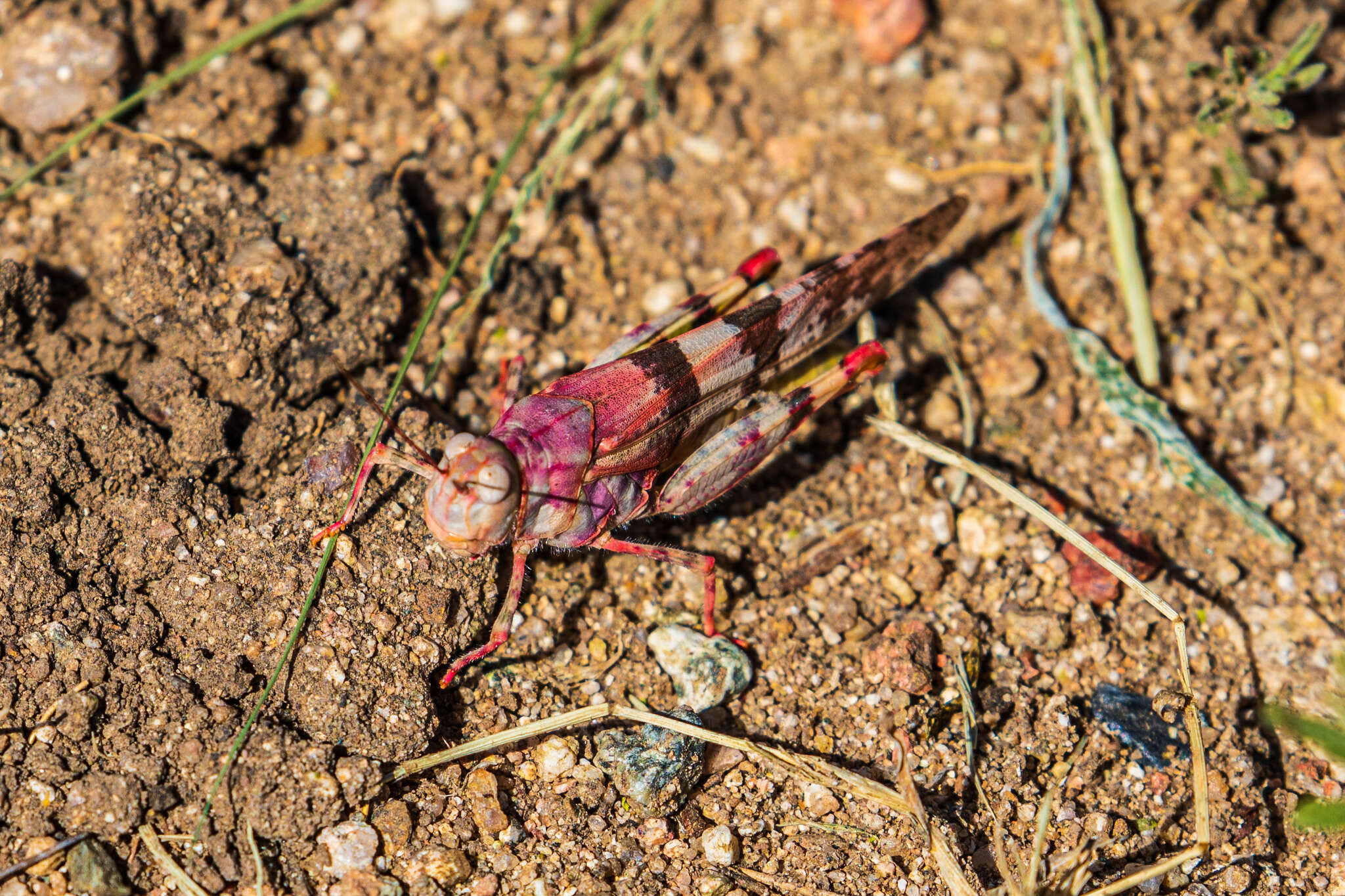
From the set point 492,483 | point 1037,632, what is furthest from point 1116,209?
point 492,483

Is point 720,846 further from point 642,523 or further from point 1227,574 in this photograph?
point 1227,574

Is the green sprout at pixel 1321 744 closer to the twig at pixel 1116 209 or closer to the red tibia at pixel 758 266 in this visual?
the twig at pixel 1116 209

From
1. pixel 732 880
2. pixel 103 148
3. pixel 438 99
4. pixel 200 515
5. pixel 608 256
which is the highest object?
pixel 103 148

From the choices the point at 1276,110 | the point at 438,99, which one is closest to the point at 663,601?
the point at 438,99

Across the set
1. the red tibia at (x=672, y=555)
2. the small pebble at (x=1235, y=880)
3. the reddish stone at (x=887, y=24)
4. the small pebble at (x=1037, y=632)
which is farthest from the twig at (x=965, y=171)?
the small pebble at (x=1235, y=880)

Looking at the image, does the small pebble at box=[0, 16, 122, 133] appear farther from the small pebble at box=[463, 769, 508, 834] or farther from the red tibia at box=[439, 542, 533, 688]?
the small pebble at box=[463, 769, 508, 834]

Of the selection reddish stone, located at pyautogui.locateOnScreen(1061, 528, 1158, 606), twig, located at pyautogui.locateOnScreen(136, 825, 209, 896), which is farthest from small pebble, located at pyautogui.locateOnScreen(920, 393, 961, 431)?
twig, located at pyautogui.locateOnScreen(136, 825, 209, 896)

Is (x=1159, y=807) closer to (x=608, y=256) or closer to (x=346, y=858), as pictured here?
(x=346, y=858)
